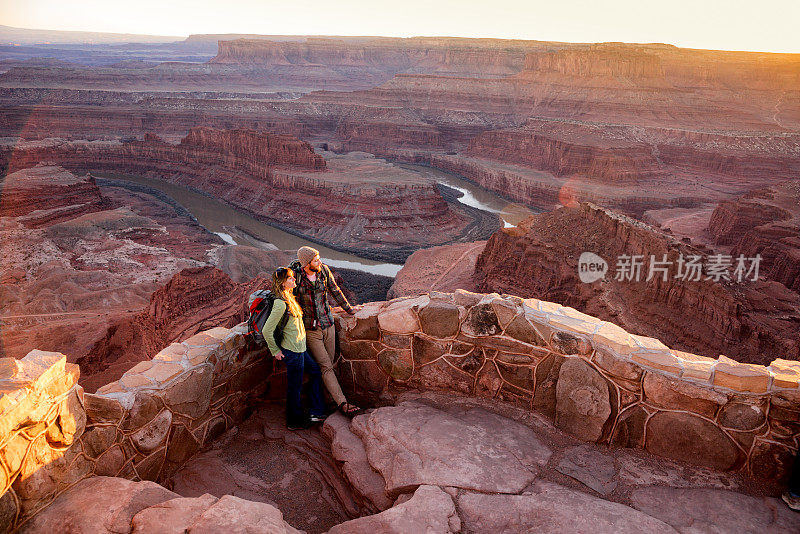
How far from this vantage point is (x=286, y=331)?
462 centimetres

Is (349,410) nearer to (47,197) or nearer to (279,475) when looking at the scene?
(279,475)

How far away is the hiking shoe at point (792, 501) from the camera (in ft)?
10.7

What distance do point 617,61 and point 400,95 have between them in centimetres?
3268

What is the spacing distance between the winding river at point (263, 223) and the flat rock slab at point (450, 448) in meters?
22.8

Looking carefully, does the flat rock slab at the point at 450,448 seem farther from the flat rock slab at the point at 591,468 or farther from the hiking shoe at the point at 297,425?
the hiking shoe at the point at 297,425

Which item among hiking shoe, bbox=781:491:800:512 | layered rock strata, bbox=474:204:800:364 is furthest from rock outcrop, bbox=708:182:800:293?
hiking shoe, bbox=781:491:800:512

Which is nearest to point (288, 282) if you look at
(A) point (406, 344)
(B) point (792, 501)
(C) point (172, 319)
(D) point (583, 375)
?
(A) point (406, 344)

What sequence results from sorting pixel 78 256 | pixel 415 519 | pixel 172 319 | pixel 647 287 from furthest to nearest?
pixel 78 256 < pixel 647 287 < pixel 172 319 < pixel 415 519

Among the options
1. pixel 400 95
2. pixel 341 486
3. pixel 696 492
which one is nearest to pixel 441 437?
pixel 341 486

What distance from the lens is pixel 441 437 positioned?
156 inches

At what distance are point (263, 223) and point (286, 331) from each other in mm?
33468

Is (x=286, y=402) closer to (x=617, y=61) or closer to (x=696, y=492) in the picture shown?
(x=696, y=492)

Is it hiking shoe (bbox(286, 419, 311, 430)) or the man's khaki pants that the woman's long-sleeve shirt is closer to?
the man's khaki pants

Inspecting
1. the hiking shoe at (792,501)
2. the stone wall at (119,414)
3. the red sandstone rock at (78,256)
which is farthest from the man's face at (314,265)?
the red sandstone rock at (78,256)
